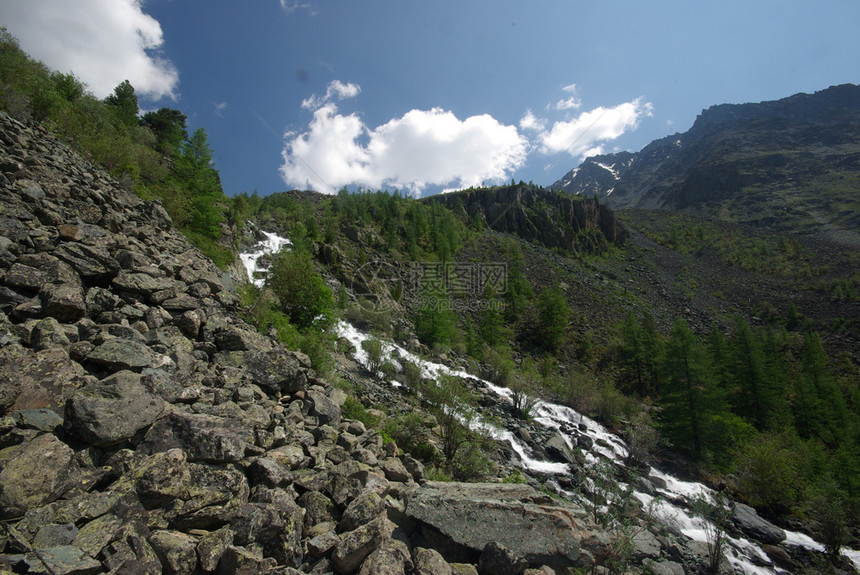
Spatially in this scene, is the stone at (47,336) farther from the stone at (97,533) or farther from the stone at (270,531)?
the stone at (270,531)

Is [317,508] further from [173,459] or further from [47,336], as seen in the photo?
[47,336]

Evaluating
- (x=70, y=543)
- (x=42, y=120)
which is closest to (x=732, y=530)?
(x=70, y=543)

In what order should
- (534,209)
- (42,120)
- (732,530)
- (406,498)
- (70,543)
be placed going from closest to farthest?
(70,543), (406,498), (42,120), (732,530), (534,209)

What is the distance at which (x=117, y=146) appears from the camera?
18750 millimetres

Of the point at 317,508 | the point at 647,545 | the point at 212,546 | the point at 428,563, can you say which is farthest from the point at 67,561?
the point at 647,545

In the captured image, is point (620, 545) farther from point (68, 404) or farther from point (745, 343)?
point (745, 343)

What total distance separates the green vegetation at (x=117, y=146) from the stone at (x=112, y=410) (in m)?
17.3

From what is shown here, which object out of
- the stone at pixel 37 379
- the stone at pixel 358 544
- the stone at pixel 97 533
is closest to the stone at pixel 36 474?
the stone at pixel 97 533

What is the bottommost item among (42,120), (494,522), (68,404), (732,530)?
(732,530)

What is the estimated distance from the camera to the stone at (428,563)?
4.44 m

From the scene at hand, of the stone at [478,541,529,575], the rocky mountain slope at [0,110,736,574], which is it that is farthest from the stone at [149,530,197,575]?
the stone at [478,541,529,575]

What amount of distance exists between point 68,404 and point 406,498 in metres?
5.12

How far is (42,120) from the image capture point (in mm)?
15945

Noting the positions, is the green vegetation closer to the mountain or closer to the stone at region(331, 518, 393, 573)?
the stone at region(331, 518, 393, 573)
